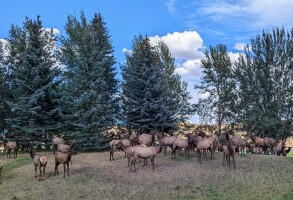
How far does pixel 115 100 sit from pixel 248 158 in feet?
54.7

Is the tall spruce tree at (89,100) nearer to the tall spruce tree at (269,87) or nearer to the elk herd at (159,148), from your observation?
the elk herd at (159,148)

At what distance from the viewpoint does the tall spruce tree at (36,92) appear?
111ft

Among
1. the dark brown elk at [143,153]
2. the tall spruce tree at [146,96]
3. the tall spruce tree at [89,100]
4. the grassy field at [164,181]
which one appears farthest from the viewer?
the tall spruce tree at [146,96]

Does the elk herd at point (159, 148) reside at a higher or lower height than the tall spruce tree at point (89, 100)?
lower

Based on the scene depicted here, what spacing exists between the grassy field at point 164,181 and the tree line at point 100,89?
361 inches

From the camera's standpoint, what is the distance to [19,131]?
34875 millimetres

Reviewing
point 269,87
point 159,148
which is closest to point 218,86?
point 269,87

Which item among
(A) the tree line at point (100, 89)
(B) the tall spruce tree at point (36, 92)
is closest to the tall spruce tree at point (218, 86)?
(A) the tree line at point (100, 89)

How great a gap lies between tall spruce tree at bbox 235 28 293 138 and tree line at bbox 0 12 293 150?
0.11m

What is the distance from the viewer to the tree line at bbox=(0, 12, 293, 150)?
108 ft

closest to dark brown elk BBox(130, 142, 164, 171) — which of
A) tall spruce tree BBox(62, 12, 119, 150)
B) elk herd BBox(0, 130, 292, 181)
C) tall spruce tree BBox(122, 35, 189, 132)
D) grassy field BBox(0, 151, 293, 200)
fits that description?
elk herd BBox(0, 130, 292, 181)

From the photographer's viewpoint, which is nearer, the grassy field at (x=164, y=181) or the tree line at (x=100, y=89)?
the grassy field at (x=164, y=181)

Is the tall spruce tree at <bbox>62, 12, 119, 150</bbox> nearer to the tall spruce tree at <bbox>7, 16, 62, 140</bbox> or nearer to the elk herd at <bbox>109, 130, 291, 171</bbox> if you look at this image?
the tall spruce tree at <bbox>7, 16, 62, 140</bbox>

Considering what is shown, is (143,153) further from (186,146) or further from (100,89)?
(100,89)
